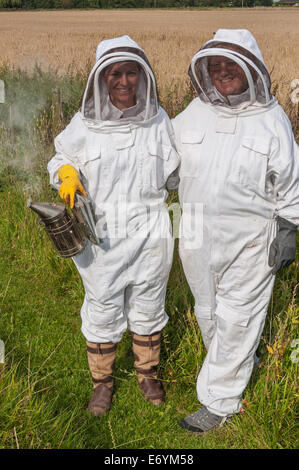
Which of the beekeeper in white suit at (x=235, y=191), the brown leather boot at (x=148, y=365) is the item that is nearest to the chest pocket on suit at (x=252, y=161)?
the beekeeper in white suit at (x=235, y=191)

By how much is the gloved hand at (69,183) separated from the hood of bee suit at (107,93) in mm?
297

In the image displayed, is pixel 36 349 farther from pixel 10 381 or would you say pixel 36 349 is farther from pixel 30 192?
pixel 30 192

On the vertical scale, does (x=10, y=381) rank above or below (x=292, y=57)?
below

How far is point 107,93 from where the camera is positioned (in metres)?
2.72

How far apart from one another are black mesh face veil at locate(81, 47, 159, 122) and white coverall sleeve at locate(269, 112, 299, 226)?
0.70 meters

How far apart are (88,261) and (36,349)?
1297 millimetres

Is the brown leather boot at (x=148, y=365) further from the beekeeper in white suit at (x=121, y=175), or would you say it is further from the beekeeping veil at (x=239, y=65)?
the beekeeping veil at (x=239, y=65)

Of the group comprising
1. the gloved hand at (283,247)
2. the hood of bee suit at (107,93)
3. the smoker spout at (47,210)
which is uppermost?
the hood of bee suit at (107,93)

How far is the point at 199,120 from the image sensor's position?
2.65 m

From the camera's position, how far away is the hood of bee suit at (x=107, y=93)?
2.58 metres

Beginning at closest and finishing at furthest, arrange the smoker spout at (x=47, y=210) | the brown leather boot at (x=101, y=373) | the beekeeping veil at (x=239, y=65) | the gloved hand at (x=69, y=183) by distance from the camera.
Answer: the beekeeping veil at (x=239, y=65) < the gloved hand at (x=69, y=183) < the smoker spout at (x=47, y=210) < the brown leather boot at (x=101, y=373)

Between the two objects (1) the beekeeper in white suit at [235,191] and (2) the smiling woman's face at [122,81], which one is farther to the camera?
(2) the smiling woman's face at [122,81]

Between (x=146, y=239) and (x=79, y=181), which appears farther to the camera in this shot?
(x=146, y=239)

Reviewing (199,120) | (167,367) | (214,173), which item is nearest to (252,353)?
(167,367)
